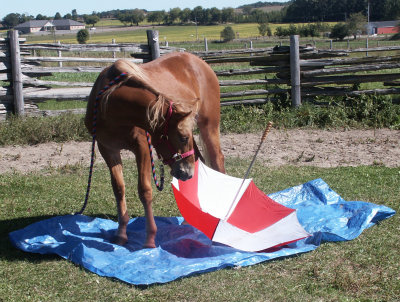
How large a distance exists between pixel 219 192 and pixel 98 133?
133 centimetres

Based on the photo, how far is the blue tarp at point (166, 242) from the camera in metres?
3.68

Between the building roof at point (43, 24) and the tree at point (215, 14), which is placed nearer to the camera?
the tree at point (215, 14)

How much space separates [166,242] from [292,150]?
12.5 feet

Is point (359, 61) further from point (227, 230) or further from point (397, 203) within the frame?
point (227, 230)

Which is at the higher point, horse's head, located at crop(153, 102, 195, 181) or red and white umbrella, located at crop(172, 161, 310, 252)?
horse's head, located at crop(153, 102, 195, 181)

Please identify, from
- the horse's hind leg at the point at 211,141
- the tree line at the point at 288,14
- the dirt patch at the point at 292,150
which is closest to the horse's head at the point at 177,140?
the horse's hind leg at the point at 211,141

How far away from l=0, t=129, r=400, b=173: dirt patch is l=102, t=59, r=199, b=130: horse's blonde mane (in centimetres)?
329

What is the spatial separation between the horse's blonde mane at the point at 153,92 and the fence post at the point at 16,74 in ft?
19.4

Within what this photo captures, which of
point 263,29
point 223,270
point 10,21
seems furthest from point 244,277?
point 10,21

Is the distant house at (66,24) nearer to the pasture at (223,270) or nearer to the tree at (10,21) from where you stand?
the tree at (10,21)

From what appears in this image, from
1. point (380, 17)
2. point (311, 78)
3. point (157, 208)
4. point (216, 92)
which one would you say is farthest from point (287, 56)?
point (380, 17)

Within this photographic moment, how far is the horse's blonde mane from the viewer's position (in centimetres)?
357

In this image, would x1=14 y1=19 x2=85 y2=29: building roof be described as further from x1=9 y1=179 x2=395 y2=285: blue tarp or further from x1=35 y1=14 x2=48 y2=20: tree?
x1=9 y1=179 x2=395 y2=285: blue tarp

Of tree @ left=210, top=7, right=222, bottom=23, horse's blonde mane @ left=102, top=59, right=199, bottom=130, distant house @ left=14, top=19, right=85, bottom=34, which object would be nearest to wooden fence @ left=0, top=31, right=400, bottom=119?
horse's blonde mane @ left=102, top=59, right=199, bottom=130
